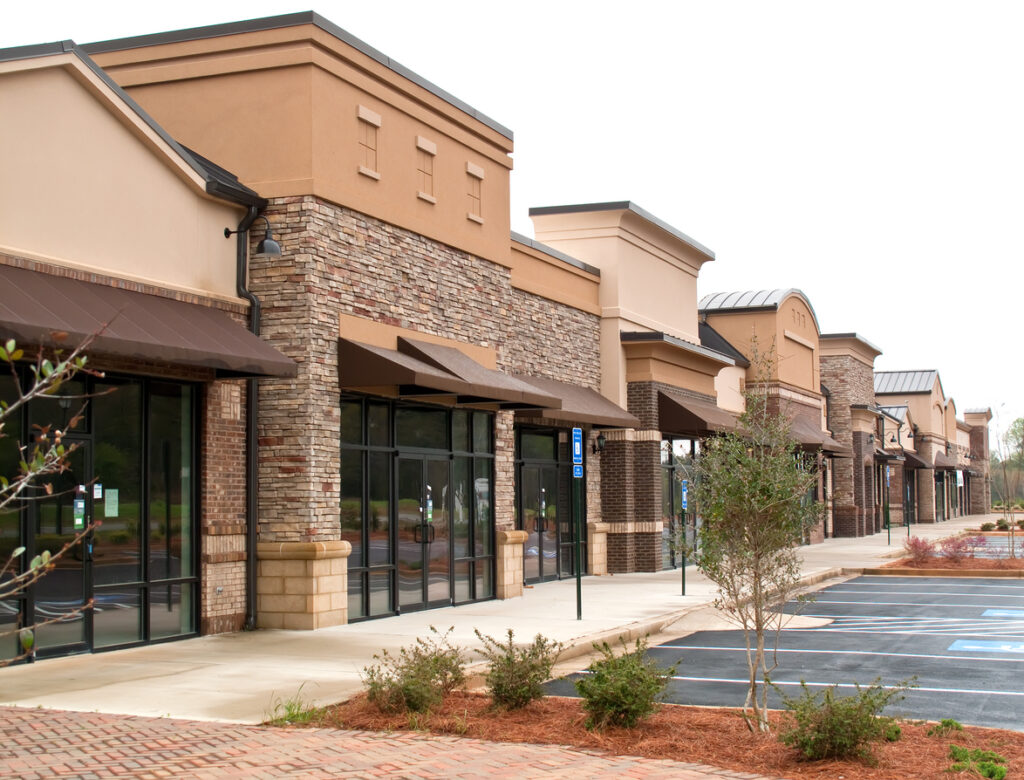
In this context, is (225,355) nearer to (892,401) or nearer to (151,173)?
(151,173)

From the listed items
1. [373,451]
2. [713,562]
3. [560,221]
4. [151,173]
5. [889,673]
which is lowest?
[889,673]

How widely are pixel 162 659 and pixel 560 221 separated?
1656 centimetres

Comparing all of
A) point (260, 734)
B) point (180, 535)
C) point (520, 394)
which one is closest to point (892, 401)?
point (520, 394)

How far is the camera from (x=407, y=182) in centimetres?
1772

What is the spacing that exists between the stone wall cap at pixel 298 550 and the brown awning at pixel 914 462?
49498 mm

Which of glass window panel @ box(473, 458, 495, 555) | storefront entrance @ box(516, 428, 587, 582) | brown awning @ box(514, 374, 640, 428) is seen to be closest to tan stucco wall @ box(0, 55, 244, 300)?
glass window panel @ box(473, 458, 495, 555)

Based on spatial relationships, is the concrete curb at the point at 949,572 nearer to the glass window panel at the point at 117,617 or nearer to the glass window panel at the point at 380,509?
the glass window panel at the point at 380,509

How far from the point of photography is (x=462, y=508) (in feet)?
62.8

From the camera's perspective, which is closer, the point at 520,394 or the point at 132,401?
the point at 132,401

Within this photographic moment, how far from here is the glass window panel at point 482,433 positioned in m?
19.5

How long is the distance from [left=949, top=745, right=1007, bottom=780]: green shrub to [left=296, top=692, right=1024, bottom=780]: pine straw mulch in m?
0.07

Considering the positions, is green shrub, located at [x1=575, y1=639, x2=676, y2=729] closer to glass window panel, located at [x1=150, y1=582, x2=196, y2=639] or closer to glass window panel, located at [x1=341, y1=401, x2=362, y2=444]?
glass window panel, located at [x1=150, y1=582, x2=196, y2=639]

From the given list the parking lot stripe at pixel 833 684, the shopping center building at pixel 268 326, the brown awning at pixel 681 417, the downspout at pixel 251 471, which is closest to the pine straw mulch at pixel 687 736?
the parking lot stripe at pixel 833 684

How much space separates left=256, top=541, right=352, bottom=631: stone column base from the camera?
15062mm
